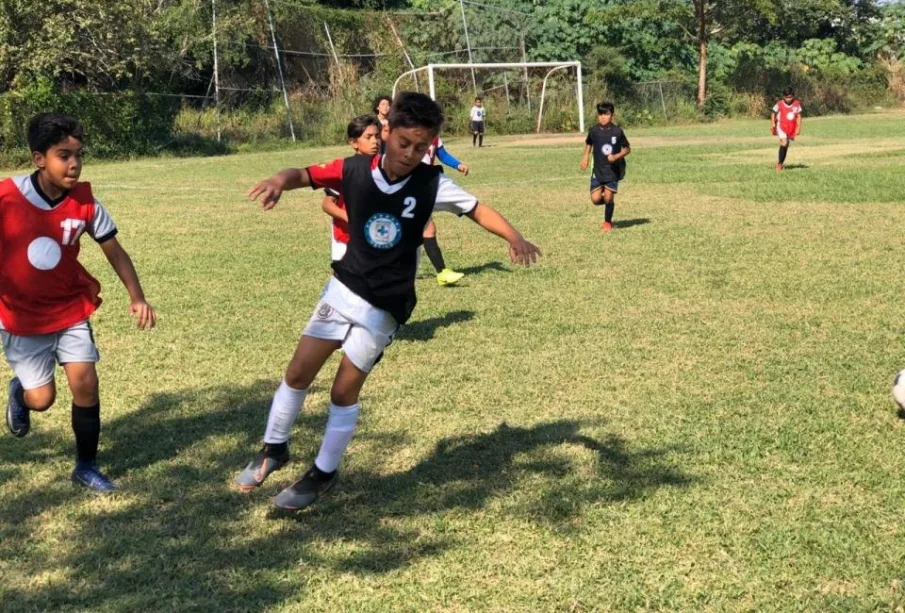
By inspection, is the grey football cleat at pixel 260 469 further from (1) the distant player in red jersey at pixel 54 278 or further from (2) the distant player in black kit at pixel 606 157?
(2) the distant player in black kit at pixel 606 157

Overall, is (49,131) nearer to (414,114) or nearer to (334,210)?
(414,114)

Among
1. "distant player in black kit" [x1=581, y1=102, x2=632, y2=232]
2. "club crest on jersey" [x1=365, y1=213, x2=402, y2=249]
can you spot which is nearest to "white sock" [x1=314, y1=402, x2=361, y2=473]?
"club crest on jersey" [x1=365, y1=213, x2=402, y2=249]

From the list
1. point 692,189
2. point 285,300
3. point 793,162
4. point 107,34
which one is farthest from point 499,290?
point 107,34

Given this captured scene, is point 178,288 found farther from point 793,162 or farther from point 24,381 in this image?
point 793,162

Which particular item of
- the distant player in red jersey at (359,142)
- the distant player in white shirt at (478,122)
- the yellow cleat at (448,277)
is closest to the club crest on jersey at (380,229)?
the distant player in red jersey at (359,142)

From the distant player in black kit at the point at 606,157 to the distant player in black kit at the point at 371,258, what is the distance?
851 centimetres

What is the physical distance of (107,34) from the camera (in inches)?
1127

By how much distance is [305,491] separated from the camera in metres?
4.08

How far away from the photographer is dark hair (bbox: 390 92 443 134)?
12.9 feet

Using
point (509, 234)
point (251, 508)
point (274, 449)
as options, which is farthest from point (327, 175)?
point (251, 508)

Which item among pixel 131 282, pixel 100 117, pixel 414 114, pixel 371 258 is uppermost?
pixel 414 114

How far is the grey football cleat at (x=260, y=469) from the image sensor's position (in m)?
4.29

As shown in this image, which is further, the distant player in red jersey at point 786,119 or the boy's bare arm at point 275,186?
the distant player in red jersey at point 786,119

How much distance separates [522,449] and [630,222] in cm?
880
